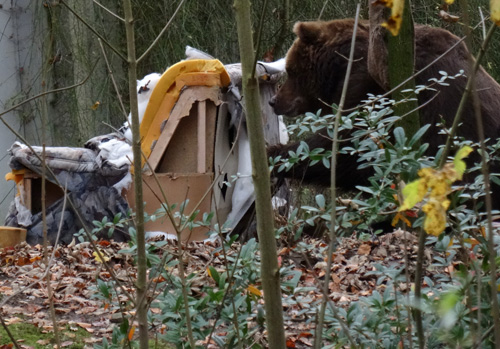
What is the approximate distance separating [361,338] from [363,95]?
4185 millimetres

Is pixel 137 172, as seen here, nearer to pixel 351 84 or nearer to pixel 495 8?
pixel 495 8

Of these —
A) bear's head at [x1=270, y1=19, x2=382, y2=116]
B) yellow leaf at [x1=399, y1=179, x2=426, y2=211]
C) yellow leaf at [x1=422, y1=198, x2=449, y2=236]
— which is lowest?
yellow leaf at [x1=422, y1=198, x2=449, y2=236]

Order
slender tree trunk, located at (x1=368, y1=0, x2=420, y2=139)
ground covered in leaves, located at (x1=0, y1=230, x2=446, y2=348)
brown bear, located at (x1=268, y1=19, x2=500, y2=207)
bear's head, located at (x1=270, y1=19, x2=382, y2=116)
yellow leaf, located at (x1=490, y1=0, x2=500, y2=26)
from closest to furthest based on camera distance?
yellow leaf, located at (x1=490, y1=0, x2=500, y2=26)
ground covered in leaves, located at (x1=0, y1=230, x2=446, y2=348)
slender tree trunk, located at (x1=368, y1=0, x2=420, y2=139)
brown bear, located at (x1=268, y1=19, x2=500, y2=207)
bear's head, located at (x1=270, y1=19, x2=382, y2=116)

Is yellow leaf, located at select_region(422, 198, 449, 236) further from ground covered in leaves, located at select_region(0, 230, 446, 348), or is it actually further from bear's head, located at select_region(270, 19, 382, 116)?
bear's head, located at select_region(270, 19, 382, 116)

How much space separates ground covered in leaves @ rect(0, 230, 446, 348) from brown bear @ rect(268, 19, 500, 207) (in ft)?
3.19

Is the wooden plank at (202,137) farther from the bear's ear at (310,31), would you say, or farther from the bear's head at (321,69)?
the bear's ear at (310,31)

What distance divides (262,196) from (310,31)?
511cm

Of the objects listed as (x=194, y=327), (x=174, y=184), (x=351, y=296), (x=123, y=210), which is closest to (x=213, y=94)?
(x=174, y=184)

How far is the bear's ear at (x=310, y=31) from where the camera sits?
6.52m

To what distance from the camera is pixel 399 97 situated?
3615mm

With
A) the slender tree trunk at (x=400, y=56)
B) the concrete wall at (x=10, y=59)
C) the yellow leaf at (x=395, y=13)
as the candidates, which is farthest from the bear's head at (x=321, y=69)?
the concrete wall at (x=10, y=59)

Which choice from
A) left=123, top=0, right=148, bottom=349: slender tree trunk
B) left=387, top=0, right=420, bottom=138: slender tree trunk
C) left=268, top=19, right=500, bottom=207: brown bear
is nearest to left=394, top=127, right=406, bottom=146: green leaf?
left=123, top=0, right=148, bottom=349: slender tree trunk

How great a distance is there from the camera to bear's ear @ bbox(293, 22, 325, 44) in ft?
21.4

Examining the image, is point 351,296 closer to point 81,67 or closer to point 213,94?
point 213,94
